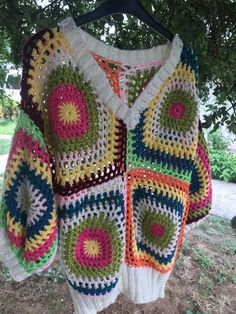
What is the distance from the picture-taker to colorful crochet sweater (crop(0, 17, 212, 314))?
515mm

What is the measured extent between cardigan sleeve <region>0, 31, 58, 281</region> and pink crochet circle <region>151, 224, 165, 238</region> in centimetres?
20

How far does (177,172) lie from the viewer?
636 mm

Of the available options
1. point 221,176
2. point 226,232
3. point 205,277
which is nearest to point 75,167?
point 205,277

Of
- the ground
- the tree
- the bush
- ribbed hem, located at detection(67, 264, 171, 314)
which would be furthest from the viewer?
the bush

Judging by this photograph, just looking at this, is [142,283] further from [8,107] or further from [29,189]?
[8,107]

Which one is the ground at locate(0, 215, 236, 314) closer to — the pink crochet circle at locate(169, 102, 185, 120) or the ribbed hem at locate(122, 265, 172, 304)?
the ribbed hem at locate(122, 265, 172, 304)

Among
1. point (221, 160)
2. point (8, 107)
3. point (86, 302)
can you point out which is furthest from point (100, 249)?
point (221, 160)

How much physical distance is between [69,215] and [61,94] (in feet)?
0.62

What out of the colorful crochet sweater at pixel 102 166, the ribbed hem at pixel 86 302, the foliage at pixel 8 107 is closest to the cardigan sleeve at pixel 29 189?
the colorful crochet sweater at pixel 102 166

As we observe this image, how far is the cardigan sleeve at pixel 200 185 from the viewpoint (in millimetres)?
667

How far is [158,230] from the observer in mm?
650

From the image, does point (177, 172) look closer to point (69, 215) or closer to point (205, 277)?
point (69, 215)

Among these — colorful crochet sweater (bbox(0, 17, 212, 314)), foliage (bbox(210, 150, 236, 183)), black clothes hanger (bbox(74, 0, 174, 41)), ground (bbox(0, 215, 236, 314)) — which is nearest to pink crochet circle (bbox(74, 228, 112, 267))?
colorful crochet sweater (bbox(0, 17, 212, 314))

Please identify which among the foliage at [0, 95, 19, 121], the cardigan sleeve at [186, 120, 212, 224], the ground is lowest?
the ground
